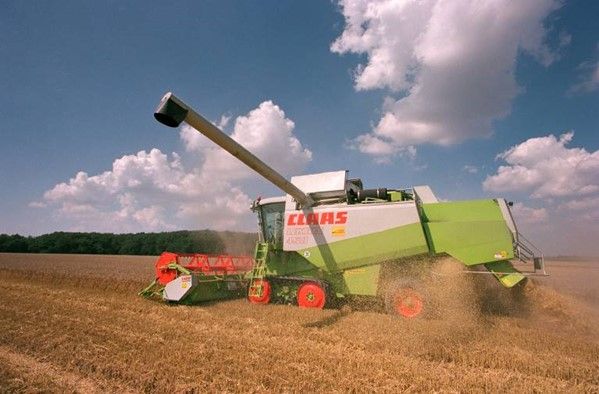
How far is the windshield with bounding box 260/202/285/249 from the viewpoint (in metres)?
10.1

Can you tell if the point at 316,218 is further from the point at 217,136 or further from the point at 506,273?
the point at 506,273

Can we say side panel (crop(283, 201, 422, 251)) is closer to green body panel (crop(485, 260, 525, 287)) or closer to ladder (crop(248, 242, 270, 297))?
ladder (crop(248, 242, 270, 297))

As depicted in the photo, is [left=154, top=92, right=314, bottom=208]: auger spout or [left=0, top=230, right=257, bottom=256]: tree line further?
[left=0, top=230, right=257, bottom=256]: tree line

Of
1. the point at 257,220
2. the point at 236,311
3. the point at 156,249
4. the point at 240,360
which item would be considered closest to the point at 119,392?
the point at 240,360

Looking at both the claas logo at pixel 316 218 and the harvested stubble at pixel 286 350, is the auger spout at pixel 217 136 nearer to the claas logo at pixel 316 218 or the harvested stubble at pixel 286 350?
the claas logo at pixel 316 218

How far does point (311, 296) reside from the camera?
919 centimetres

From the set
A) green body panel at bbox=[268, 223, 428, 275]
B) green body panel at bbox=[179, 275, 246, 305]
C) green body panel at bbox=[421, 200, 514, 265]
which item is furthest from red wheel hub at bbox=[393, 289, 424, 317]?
green body panel at bbox=[179, 275, 246, 305]

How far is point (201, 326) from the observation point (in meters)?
6.79

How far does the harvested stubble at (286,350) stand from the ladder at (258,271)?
123 centimetres

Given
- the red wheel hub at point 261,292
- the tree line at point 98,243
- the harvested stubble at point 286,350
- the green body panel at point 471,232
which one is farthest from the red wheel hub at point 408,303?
the tree line at point 98,243

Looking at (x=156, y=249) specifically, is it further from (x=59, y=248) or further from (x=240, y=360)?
(x=240, y=360)

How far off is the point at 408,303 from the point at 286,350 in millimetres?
3798

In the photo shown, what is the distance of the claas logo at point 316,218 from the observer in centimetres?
898

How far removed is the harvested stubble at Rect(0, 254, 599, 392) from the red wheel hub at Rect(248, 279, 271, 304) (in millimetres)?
1211
